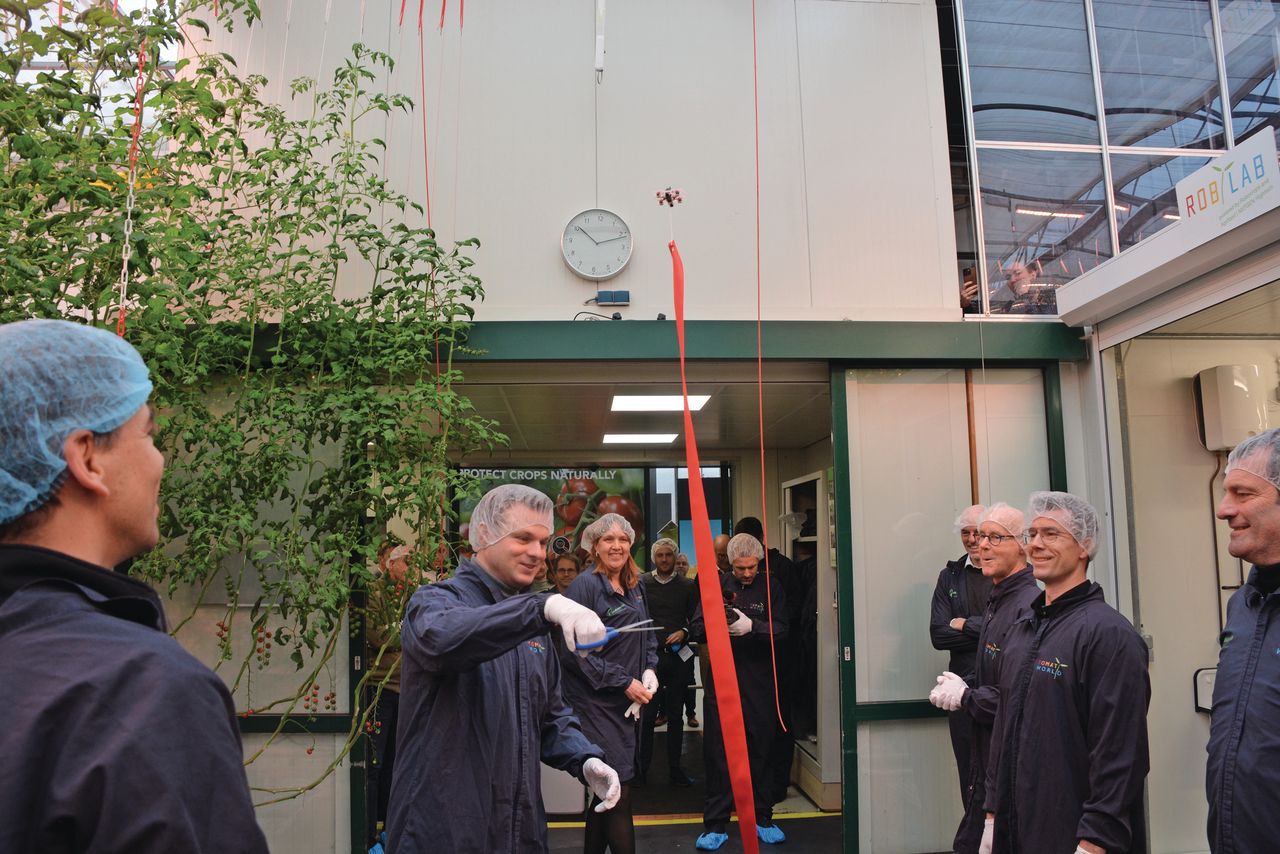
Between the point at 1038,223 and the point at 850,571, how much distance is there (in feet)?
7.96

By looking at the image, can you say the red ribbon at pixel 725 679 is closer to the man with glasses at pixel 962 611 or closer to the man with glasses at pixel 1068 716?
the man with glasses at pixel 1068 716

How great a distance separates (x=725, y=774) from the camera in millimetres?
5316

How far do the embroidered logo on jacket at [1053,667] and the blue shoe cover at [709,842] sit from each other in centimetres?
292

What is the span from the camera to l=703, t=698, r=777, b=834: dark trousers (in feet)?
17.5

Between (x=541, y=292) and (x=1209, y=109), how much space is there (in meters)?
4.17

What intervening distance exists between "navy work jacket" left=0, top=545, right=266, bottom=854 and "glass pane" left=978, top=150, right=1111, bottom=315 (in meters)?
5.21

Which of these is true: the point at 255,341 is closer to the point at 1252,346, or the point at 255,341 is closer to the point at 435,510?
the point at 435,510

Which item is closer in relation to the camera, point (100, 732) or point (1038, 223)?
point (100, 732)

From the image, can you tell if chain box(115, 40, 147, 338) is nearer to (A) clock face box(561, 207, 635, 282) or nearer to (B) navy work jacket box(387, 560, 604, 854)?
(B) navy work jacket box(387, 560, 604, 854)

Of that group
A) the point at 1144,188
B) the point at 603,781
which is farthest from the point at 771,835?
the point at 1144,188

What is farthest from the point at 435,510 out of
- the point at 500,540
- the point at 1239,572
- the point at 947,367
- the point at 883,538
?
the point at 1239,572

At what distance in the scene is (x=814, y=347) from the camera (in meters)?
5.15

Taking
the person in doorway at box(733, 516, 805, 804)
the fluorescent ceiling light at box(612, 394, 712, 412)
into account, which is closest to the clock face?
the fluorescent ceiling light at box(612, 394, 712, 412)

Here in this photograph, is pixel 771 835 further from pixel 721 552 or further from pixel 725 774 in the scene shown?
pixel 721 552
